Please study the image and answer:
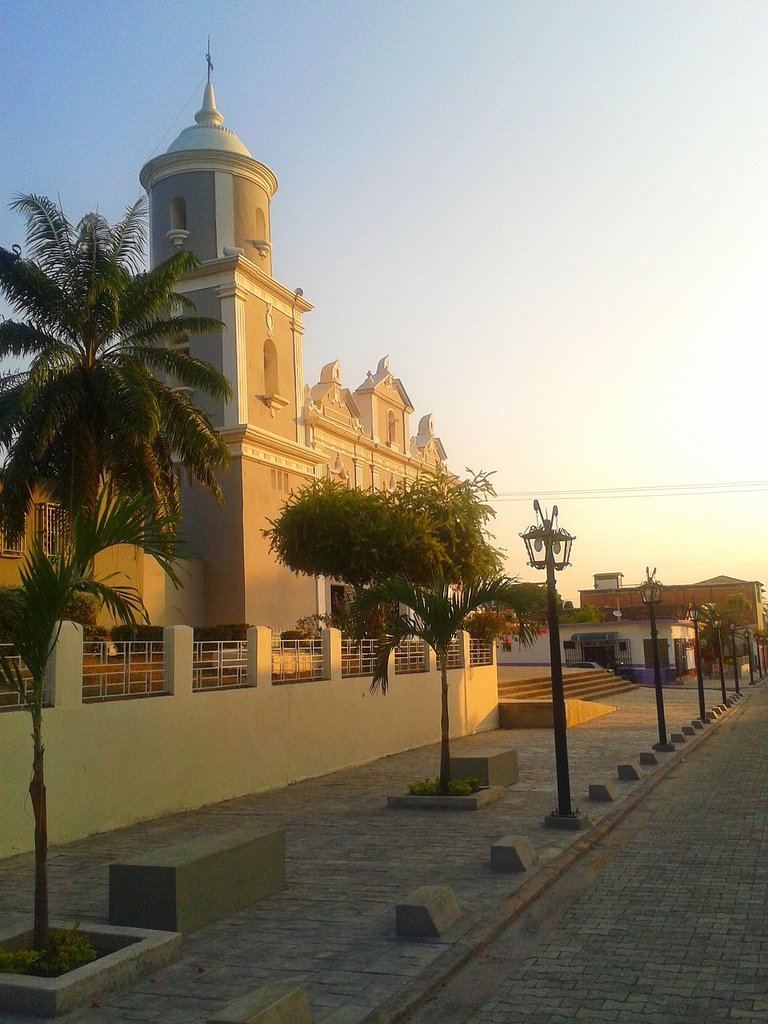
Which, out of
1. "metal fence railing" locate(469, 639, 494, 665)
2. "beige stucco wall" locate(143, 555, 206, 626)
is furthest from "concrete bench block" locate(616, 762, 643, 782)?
"beige stucco wall" locate(143, 555, 206, 626)

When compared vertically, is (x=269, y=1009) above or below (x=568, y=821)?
above

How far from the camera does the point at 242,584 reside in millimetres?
26344

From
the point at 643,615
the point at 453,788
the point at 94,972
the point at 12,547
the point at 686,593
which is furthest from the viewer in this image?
the point at 686,593

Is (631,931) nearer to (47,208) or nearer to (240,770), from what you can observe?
(240,770)

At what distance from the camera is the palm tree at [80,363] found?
1617 cm

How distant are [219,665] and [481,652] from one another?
13.2 m

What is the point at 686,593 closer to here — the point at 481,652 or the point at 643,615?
the point at 643,615

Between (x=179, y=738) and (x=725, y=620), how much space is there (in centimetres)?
3287

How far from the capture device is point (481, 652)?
1026 inches

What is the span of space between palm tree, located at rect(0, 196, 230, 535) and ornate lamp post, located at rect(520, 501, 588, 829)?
7125mm

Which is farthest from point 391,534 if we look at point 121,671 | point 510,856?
point 510,856

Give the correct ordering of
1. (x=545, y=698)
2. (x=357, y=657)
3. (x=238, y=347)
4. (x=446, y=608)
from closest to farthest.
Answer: (x=446, y=608), (x=357, y=657), (x=238, y=347), (x=545, y=698)

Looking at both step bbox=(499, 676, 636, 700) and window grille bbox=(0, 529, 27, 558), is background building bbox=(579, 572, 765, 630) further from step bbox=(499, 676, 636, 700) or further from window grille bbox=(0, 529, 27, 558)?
window grille bbox=(0, 529, 27, 558)

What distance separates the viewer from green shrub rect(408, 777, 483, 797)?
12.9 m
